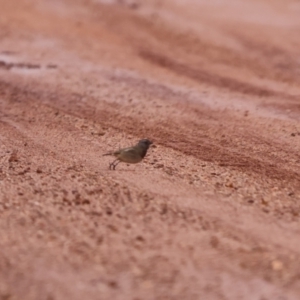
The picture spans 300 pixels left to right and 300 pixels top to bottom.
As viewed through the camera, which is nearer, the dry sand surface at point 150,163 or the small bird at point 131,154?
the dry sand surface at point 150,163

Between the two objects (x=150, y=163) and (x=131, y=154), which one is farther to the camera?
(x=150, y=163)

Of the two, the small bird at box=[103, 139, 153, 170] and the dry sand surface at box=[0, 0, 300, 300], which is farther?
the small bird at box=[103, 139, 153, 170]

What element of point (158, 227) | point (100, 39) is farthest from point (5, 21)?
point (158, 227)

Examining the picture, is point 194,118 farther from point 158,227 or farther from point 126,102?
point 158,227
